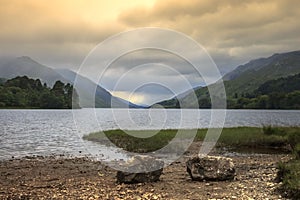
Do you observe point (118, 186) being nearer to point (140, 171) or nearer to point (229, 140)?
point (140, 171)

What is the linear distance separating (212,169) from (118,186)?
641 centimetres

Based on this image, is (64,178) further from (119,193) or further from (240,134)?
(240,134)

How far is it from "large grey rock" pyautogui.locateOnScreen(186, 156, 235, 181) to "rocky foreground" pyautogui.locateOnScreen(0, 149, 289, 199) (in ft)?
1.60

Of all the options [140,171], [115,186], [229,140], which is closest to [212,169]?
[140,171]

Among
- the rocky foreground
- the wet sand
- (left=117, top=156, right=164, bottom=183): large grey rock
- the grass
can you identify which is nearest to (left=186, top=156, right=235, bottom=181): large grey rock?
the rocky foreground

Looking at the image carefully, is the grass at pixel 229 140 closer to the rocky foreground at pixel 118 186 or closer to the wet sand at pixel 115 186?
the wet sand at pixel 115 186

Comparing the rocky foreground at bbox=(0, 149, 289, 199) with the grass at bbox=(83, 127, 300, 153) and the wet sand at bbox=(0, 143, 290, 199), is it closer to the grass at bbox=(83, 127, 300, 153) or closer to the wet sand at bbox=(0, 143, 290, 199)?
the wet sand at bbox=(0, 143, 290, 199)

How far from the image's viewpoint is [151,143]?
52188 millimetres

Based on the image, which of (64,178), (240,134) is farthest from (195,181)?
(240,134)

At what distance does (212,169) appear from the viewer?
23391mm

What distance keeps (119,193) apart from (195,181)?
233 inches

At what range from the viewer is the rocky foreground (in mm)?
19469

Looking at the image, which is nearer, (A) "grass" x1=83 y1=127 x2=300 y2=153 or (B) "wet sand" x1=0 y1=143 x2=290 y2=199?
(B) "wet sand" x1=0 y1=143 x2=290 y2=199

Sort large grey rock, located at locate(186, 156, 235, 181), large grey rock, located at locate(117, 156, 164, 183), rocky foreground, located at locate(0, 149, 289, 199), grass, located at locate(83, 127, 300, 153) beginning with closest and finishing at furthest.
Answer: rocky foreground, located at locate(0, 149, 289, 199), large grey rock, located at locate(117, 156, 164, 183), large grey rock, located at locate(186, 156, 235, 181), grass, located at locate(83, 127, 300, 153)
